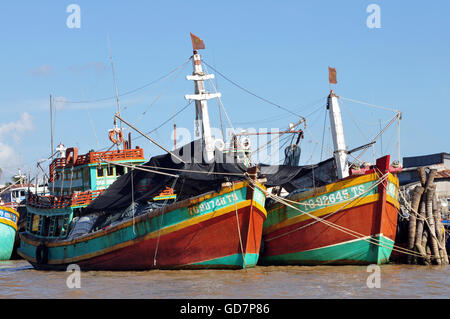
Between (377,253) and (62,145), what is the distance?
21.7m

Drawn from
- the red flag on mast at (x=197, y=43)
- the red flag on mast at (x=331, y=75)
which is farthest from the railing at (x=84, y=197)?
the red flag on mast at (x=331, y=75)

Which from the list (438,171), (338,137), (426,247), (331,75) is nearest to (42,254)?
(338,137)

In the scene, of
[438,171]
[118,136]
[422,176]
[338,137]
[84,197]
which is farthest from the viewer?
[438,171]

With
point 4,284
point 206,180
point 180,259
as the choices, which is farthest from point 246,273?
point 4,284

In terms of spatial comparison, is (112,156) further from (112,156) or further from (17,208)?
(17,208)

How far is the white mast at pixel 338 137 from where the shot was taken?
2748 centimetres

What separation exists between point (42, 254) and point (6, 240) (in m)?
10.5

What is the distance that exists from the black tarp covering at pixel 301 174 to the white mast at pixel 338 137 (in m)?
1.66

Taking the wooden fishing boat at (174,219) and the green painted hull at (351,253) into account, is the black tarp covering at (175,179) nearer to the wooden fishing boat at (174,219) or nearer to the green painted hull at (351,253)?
the wooden fishing boat at (174,219)

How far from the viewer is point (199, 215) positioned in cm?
2416

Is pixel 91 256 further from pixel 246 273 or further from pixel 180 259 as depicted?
pixel 246 273

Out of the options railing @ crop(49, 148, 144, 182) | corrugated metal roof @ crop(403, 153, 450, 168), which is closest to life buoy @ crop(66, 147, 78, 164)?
railing @ crop(49, 148, 144, 182)

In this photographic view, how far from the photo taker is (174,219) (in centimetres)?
2455

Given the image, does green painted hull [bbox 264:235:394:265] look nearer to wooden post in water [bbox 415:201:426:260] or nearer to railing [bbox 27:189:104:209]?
wooden post in water [bbox 415:201:426:260]
